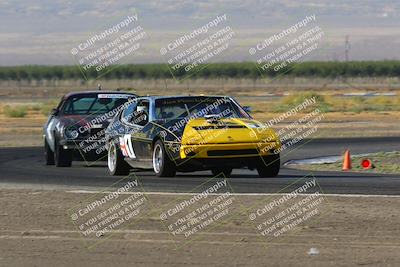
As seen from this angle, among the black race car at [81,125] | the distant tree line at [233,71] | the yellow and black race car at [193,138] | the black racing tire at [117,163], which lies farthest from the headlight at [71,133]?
the distant tree line at [233,71]

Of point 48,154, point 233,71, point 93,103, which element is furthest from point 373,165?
point 233,71

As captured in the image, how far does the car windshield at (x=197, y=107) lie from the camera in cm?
1950

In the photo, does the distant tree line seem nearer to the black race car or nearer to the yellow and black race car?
the black race car

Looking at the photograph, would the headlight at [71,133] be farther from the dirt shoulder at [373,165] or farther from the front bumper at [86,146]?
the dirt shoulder at [373,165]

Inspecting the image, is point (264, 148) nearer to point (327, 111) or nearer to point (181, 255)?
point (181, 255)

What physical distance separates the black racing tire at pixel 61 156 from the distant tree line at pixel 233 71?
133 meters

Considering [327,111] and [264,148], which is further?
[327,111]

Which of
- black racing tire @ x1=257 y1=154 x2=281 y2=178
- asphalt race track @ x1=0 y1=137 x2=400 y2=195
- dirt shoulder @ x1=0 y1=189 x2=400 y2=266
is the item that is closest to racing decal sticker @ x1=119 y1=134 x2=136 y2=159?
asphalt race track @ x1=0 y1=137 x2=400 y2=195

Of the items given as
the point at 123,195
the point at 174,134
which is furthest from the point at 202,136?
the point at 123,195

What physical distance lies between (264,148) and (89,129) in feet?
16.3

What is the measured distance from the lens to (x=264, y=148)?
740 inches

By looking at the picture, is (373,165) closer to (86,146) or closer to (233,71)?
(86,146)

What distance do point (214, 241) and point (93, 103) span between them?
462 inches

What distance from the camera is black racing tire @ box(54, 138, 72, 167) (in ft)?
76.8
